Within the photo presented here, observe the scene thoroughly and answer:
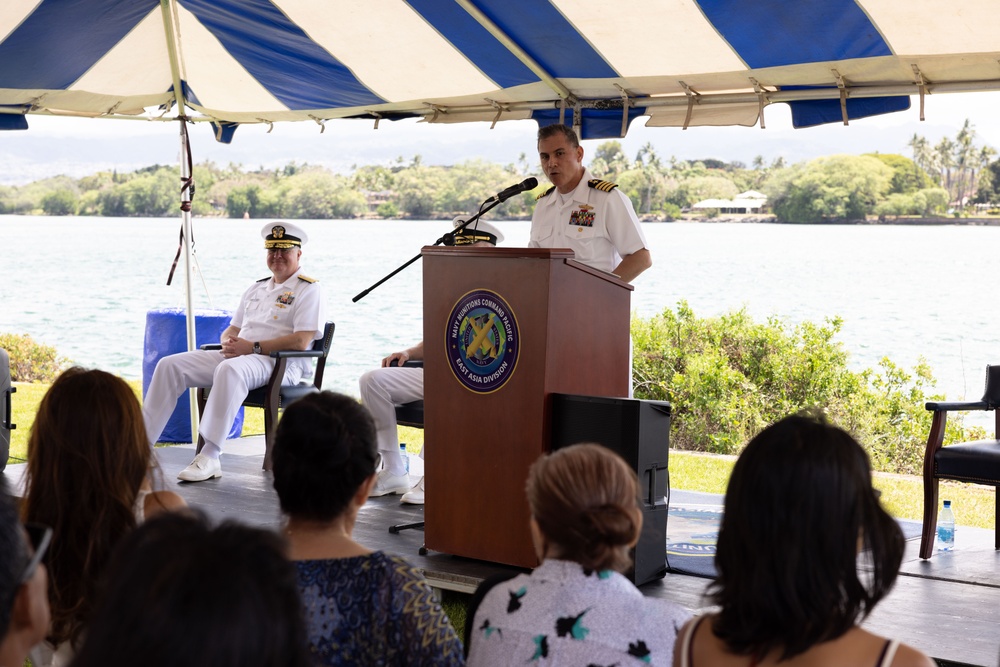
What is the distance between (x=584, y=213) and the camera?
434 cm

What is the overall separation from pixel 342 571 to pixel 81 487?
632mm

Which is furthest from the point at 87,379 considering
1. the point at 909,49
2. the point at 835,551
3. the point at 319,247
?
the point at 319,247

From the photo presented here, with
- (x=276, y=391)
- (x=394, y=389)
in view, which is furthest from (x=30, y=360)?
(x=394, y=389)

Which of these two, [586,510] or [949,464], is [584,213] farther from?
[586,510]

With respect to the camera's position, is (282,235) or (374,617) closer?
(374,617)

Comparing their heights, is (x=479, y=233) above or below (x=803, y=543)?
above

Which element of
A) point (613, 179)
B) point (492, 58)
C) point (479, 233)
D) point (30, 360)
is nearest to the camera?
point (479, 233)

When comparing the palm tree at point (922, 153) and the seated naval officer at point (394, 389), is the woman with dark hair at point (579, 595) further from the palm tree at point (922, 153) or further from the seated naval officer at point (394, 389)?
the palm tree at point (922, 153)

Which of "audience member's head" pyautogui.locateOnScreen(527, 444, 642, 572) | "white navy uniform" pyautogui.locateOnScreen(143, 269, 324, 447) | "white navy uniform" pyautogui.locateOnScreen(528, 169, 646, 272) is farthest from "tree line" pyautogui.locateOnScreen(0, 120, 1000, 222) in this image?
"audience member's head" pyautogui.locateOnScreen(527, 444, 642, 572)

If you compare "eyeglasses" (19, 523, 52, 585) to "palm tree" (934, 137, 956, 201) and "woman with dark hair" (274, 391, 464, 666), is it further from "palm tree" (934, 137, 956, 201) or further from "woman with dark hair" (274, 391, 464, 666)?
"palm tree" (934, 137, 956, 201)

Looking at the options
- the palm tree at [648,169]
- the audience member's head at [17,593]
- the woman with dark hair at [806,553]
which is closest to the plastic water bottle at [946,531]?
the woman with dark hair at [806,553]

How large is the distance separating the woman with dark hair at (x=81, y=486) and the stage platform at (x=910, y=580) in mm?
229

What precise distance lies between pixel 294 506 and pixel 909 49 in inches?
122

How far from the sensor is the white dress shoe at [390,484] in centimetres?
496
